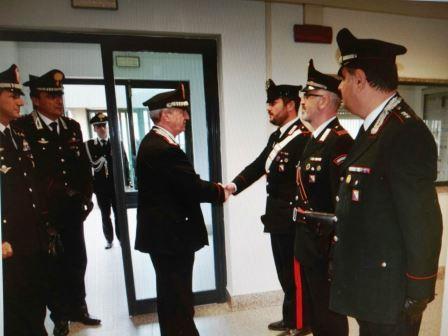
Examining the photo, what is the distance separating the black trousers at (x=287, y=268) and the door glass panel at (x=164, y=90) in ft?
2.46

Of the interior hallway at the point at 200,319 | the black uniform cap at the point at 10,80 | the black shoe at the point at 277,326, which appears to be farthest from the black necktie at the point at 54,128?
the black shoe at the point at 277,326

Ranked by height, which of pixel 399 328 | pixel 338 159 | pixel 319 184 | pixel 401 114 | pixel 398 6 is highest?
pixel 398 6

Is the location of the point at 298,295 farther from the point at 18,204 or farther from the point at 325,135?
the point at 18,204

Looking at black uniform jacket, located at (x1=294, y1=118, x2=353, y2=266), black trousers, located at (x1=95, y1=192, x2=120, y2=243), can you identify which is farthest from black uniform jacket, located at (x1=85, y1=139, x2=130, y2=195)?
black uniform jacket, located at (x1=294, y1=118, x2=353, y2=266)

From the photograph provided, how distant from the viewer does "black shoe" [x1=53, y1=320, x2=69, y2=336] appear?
86.4 inches

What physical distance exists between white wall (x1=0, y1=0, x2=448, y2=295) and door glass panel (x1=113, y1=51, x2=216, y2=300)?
28 cm

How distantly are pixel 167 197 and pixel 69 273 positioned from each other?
50.1 inches

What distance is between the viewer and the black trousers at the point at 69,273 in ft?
7.45

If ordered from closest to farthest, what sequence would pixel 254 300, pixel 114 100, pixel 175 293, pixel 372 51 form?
pixel 372 51
pixel 175 293
pixel 114 100
pixel 254 300

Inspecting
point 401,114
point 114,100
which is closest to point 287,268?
point 401,114

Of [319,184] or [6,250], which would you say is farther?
[319,184]

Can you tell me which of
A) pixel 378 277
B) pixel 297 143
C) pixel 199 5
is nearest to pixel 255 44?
pixel 199 5

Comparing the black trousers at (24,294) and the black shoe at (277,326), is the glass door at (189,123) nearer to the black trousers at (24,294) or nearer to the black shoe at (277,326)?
the black shoe at (277,326)

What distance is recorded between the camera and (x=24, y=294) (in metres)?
1.70
